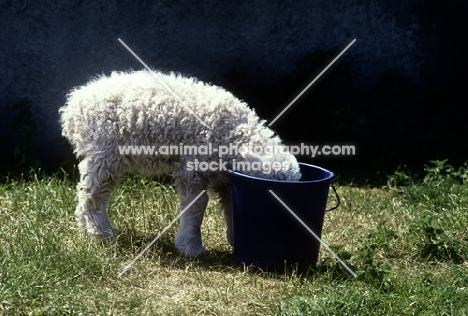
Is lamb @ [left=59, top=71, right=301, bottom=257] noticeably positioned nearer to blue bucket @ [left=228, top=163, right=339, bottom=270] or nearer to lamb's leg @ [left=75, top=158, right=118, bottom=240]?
lamb's leg @ [left=75, top=158, right=118, bottom=240]

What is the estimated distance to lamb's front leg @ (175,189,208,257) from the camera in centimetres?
510

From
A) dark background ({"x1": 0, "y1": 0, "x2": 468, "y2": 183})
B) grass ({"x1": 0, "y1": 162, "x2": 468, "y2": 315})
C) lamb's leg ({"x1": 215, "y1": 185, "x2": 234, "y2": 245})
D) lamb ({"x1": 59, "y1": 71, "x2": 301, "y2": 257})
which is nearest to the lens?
grass ({"x1": 0, "y1": 162, "x2": 468, "y2": 315})

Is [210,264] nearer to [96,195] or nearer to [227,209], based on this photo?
[227,209]

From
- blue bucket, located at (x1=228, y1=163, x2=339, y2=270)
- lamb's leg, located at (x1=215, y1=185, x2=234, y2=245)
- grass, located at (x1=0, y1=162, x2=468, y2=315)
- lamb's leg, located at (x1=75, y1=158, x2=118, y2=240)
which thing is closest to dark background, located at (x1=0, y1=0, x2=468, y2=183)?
grass, located at (x1=0, y1=162, x2=468, y2=315)

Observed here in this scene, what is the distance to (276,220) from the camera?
477 cm

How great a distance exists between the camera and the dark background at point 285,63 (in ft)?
22.4

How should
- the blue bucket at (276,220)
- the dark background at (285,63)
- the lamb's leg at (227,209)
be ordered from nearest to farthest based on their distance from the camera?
the blue bucket at (276,220)
the lamb's leg at (227,209)
the dark background at (285,63)

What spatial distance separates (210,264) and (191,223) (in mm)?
282

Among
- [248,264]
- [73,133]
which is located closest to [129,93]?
[73,133]

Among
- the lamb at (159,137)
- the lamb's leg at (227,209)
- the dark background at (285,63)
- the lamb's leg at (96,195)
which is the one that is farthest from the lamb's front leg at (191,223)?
the dark background at (285,63)

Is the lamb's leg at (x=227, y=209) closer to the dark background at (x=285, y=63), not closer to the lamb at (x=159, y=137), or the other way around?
the lamb at (x=159, y=137)

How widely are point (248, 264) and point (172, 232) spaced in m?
0.75

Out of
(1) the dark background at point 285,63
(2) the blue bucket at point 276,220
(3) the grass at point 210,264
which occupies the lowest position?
(3) the grass at point 210,264

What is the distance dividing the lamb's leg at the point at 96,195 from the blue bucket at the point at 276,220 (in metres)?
0.83
